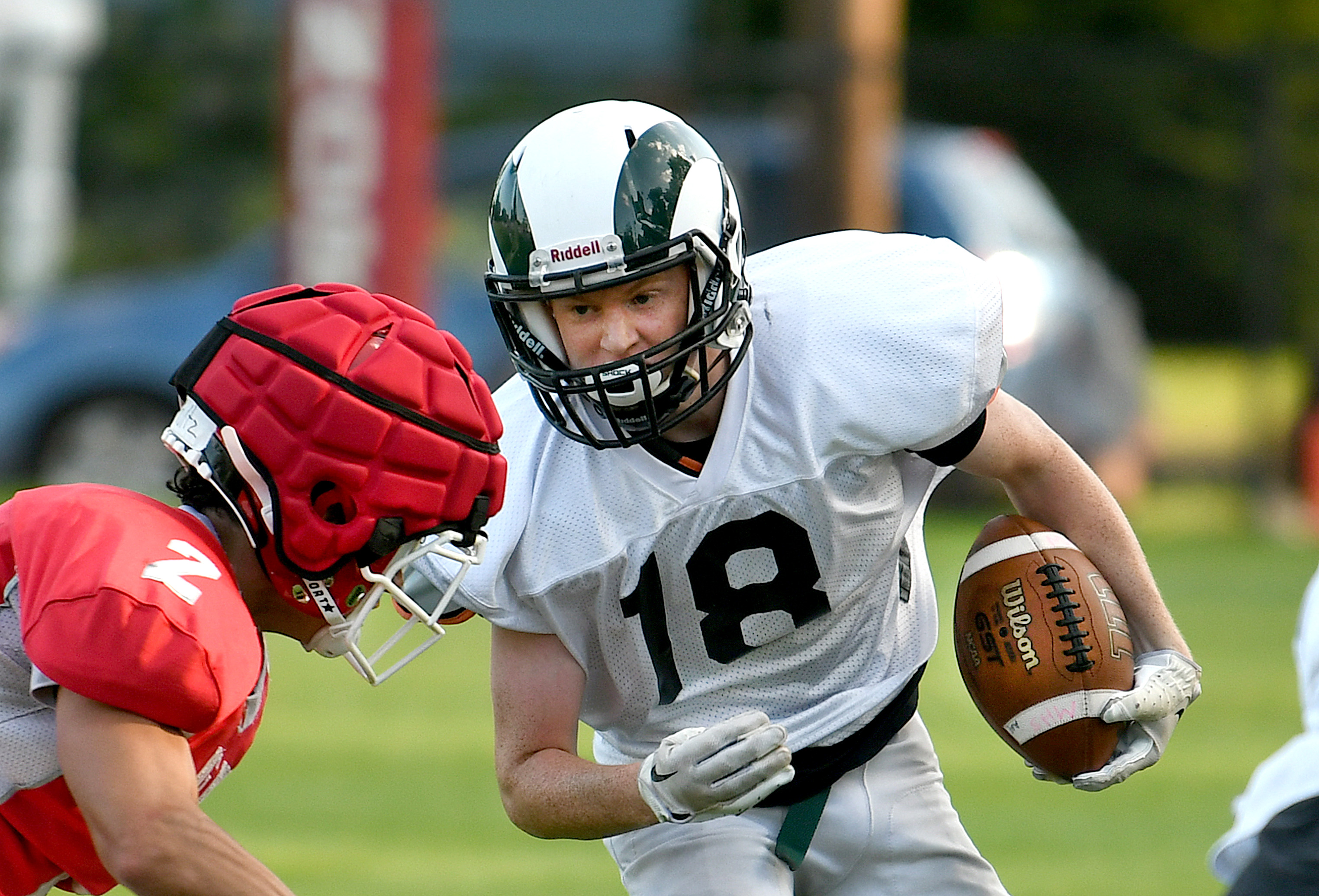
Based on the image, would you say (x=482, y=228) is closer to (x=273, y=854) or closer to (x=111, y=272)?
(x=111, y=272)

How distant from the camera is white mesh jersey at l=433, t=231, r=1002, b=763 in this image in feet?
10.6

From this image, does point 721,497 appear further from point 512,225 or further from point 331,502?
point 331,502

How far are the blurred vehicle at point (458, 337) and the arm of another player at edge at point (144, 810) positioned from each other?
892 centimetres

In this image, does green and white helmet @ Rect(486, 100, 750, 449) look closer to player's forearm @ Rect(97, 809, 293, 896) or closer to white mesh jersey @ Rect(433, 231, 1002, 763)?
white mesh jersey @ Rect(433, 231, 1002, 763)

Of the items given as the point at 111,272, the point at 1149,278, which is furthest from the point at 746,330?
the point at 1149,278

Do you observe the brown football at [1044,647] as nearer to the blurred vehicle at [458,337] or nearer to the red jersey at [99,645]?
the red jersey at [99,645]

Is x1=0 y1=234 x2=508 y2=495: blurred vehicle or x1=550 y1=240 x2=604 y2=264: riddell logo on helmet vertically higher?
x1=550 y1=240 x2=604 y2=264: riddell logo on helmet

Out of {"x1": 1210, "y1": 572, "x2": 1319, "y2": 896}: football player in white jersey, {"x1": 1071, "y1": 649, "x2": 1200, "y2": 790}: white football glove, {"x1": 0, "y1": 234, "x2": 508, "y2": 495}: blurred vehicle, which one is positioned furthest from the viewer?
{"x1": 0, "y1": 234, "x2": 508, "y2": 495}: blurred vehicle

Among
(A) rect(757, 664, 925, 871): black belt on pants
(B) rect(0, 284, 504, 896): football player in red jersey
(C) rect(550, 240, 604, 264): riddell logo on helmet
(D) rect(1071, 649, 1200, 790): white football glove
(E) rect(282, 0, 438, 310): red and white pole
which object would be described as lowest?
(E) rect(282, 0, 438, 310): red and white pole

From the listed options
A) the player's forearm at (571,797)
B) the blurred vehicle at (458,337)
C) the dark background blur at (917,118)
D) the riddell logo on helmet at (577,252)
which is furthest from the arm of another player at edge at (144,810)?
the dark background blur at (917,118)

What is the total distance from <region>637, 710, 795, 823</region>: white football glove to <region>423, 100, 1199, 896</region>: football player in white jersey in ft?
0.39

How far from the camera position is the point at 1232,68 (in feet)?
43.0

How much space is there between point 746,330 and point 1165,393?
16107mm

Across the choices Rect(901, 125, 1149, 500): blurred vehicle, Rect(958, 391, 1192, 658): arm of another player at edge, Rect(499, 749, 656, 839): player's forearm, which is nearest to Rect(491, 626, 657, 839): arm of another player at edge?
Rect(499, 749, 656, 839): player's forearm
